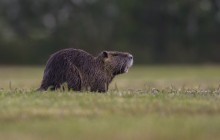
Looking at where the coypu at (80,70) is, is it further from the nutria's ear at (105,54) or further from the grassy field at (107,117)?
the grassy field at (107,117)

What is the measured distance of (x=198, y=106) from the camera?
1216cm

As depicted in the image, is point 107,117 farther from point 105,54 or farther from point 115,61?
point 115,61

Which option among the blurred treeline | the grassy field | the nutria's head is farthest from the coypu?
the blurred treeline

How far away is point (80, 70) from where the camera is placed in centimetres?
1547

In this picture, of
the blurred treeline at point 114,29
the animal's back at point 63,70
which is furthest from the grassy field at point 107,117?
the blurred treeline at point 114,29

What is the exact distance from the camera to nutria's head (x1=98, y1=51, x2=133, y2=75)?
1630 centimetres

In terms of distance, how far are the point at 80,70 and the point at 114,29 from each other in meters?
45.8

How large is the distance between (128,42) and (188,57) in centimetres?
488

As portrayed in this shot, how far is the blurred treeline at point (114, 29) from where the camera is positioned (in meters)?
57.4

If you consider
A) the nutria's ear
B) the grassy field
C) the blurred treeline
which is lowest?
the blurred treeline

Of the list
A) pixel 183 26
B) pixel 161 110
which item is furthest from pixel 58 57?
pixel 183 26

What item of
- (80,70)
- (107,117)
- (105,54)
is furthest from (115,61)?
(107,117)

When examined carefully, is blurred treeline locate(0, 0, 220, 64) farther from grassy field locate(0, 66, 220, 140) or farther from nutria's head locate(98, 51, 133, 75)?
grassy field locate(0, 66, 220, 140)

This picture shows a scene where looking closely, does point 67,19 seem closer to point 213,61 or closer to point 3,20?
point 3,20
